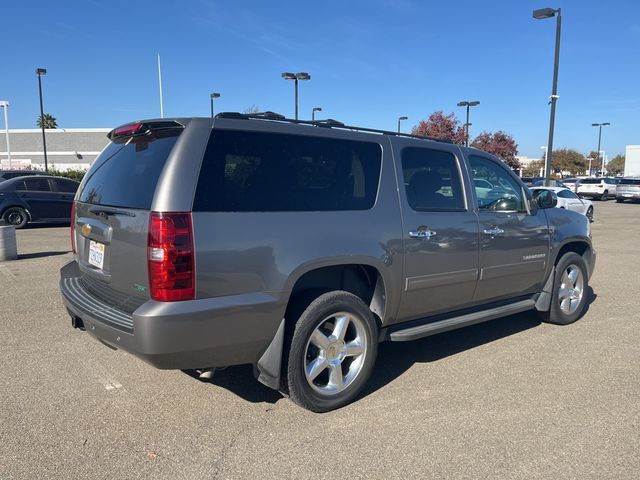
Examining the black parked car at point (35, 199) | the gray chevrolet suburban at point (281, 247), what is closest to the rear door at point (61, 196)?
the black parked car at point (35, 199)

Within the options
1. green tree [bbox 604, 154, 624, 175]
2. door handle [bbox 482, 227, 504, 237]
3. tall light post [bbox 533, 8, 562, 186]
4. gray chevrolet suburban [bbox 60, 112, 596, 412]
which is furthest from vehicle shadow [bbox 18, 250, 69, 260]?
green tree [bbox 604, 154, 624, 175]

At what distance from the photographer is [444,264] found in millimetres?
4105

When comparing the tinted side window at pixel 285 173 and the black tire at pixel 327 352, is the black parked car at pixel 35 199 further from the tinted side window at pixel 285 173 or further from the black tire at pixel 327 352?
the black tire at pixel 327 352

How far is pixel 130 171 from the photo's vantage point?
333 centimetres

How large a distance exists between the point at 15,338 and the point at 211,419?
8.64 ft

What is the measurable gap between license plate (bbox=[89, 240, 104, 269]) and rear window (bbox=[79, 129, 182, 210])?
0.92ft

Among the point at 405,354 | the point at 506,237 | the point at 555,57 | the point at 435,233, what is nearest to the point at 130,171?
the point at 435,233

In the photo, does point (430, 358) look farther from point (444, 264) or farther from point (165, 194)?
point (165, 194)

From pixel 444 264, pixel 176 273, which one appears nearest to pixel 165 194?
pixel 176 273

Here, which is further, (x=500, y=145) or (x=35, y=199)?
(x=500, y=145)

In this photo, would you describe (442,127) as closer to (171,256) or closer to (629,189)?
(629,189)

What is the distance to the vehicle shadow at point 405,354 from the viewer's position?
12.7 ft

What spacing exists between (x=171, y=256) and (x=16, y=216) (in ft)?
43.6

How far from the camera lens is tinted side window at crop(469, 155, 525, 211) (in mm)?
4633
